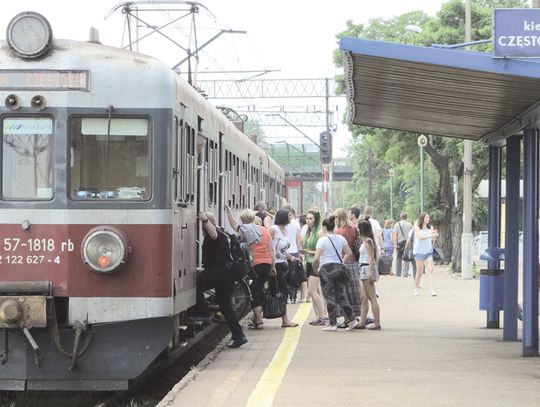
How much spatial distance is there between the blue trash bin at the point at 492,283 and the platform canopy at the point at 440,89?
4.67 ft

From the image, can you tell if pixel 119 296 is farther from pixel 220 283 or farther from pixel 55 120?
pixel 220 283

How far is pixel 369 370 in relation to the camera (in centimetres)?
1062

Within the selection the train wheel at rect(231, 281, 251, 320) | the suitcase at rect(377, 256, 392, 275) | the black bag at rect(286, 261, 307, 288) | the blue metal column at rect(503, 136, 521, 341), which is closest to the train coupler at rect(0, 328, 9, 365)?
the train wheel at rect(231, 281, 251, 320)

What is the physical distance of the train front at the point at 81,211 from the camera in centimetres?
940

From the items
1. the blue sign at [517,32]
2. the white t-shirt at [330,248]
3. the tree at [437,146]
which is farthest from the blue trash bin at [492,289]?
the tree at [437,146]

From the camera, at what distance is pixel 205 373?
34.2 ft

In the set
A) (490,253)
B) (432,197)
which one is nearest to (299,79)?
(432,197)

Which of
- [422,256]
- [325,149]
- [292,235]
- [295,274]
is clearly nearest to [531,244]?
[295,274]

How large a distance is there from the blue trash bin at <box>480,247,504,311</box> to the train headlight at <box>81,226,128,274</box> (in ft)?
19.9

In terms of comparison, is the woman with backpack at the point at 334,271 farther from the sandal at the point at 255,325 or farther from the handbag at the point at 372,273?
the sandal at the point at 255,325

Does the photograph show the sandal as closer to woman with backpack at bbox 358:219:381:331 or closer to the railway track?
woman with backpack at bbox 358:219:381:331

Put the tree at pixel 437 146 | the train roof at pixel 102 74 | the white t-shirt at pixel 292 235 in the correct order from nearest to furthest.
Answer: the train roof at pixel 102 74 → the white t-shirt at pixel 292 235 → the tree at pixel 437 146

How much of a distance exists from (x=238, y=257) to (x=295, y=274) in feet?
16.2

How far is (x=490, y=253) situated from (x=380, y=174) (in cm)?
6559
